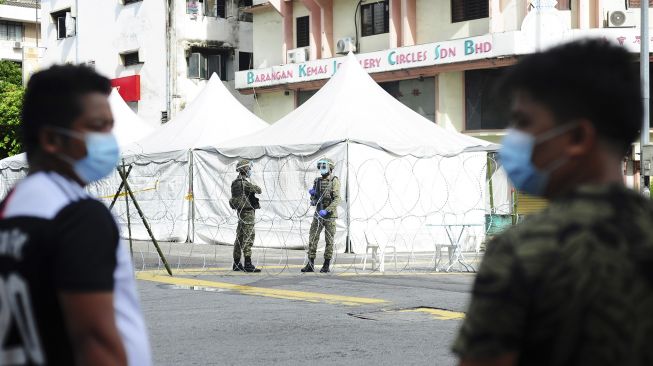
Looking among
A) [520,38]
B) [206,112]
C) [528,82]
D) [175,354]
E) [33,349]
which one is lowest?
[175,354]

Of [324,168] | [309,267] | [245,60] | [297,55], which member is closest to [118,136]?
[297,55]

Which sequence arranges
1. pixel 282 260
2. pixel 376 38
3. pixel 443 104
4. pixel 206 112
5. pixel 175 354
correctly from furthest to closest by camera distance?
pixel 376 38 → pixel 443 104 → pixel 206 112 → pixel 282 260 → pixel 175 354

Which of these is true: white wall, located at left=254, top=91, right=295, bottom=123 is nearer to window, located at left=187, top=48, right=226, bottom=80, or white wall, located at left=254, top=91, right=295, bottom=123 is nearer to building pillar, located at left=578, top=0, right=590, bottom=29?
window, located at left=187, top=48, right=226, bottom=80

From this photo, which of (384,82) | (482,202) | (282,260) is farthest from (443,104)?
(282,260)

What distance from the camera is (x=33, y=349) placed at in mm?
2662

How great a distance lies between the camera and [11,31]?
64938mm

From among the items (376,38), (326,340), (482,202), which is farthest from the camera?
(376,38)

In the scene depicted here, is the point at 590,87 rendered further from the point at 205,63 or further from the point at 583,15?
the point at 205,63

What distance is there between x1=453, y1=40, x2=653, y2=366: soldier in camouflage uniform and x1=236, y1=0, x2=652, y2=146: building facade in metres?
25.2

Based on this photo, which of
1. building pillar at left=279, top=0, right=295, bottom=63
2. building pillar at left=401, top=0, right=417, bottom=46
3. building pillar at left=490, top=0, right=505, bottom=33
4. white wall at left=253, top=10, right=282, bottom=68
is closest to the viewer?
building pillar at left=490, top=0, right=505, bottom=33

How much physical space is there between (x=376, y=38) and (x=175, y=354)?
82.8 feet

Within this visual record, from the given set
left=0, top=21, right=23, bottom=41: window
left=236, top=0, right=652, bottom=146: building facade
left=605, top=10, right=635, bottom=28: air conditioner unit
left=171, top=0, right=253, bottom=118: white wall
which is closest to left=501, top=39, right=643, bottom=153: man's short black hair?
left=236, top=0, right=652, bottom=146: building facade

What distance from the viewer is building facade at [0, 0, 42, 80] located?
209 feet

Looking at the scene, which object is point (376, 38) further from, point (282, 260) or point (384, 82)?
point (282, 260)
